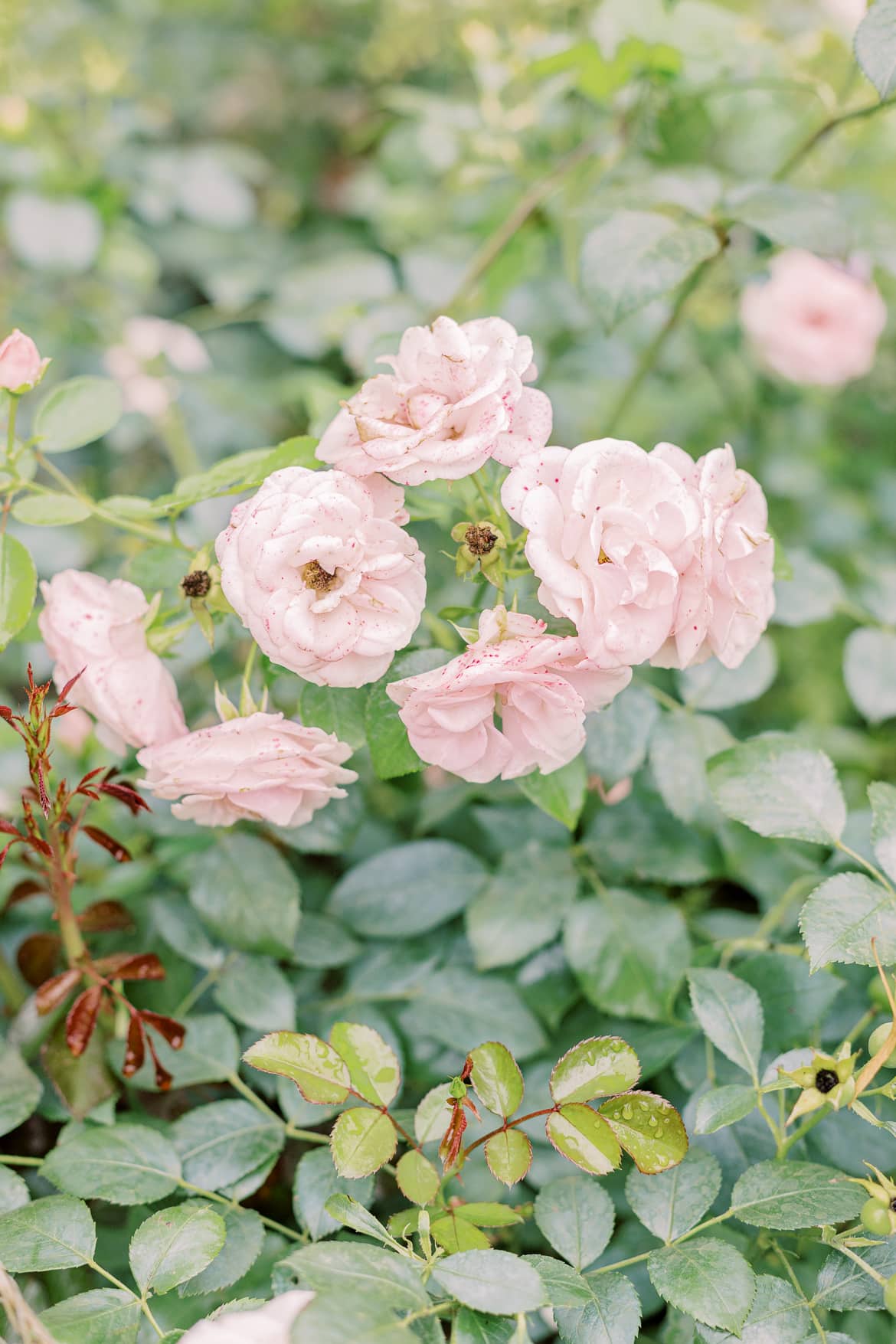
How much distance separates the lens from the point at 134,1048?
63cm

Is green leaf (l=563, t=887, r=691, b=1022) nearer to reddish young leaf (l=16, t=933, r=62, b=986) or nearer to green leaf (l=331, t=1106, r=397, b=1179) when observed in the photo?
green leaf (l=331, t=1106, r=397, b=1179)

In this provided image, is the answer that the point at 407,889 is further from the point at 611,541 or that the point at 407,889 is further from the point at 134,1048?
the point at 611,541

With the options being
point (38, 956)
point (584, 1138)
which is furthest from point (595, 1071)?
point (38, 956)

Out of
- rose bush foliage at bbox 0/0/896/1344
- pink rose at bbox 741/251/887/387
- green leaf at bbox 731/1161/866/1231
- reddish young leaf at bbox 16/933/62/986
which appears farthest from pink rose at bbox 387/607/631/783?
pink rose at bbox 741/251/887/387

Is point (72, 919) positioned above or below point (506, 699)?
below

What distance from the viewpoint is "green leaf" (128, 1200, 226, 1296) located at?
0.52 meters

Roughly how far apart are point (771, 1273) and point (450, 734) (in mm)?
366

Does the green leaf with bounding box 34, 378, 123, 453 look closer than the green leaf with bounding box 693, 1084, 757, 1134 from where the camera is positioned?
No

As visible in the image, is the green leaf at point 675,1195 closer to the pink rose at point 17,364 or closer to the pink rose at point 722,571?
the pink rose at point 722,571

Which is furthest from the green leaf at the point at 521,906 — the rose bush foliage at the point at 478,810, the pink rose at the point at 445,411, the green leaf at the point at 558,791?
the pink rose at the point at 445,411

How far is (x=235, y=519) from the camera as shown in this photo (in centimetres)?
54

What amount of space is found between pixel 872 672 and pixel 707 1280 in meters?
0.52

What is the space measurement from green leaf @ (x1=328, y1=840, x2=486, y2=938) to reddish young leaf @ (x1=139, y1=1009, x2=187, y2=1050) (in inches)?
6.8

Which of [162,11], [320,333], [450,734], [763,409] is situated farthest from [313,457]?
[162,11]
